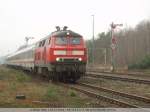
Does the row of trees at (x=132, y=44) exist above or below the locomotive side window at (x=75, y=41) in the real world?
above

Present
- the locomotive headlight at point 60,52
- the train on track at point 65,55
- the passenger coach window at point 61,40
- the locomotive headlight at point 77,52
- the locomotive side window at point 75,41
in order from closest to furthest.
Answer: the train on track at point 65,55 < the locomotive headlight at point 60,52 < the locomotive headlight at point 77,52 < the passenger coach window at point 61,40 < the locomotive side window at point 75,41

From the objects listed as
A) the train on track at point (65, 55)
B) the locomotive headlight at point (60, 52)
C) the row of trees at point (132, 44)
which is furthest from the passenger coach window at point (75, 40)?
the row of trees at point (132, 44)

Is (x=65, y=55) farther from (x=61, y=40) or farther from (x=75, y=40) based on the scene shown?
(x=75, y=40)

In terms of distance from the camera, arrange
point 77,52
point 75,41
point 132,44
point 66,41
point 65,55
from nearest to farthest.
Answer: point 65,55 → point 77,52 → point 66,41 → point 75,41 → point 132,44

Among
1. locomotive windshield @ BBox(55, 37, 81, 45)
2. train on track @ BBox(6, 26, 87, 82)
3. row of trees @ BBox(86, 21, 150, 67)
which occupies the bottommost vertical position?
train on track @ BBox(6, 26, 87, 82)

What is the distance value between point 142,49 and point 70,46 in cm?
5057

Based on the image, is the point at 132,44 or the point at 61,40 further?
the point at 132,44

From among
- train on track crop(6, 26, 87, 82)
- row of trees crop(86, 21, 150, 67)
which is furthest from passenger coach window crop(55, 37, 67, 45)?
row of trees crop(86, 21, 150, 67)

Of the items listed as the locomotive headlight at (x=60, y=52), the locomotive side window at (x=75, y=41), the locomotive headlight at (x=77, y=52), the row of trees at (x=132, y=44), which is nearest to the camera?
the locomotive headlight at (x=60, y=52)

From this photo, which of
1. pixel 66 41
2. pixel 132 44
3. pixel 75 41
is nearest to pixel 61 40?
pixel 66 41

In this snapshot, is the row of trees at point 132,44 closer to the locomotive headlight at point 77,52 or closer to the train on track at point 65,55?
the train on track at point 65,55

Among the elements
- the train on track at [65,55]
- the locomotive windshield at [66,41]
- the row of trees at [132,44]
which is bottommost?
the train on track at [65,55]

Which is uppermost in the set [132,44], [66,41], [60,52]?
[132,44]

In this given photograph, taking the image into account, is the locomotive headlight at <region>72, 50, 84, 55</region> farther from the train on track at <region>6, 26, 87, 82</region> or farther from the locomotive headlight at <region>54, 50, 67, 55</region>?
→ the locomotive headlight at <region>54, 50, 67, 55</region>
